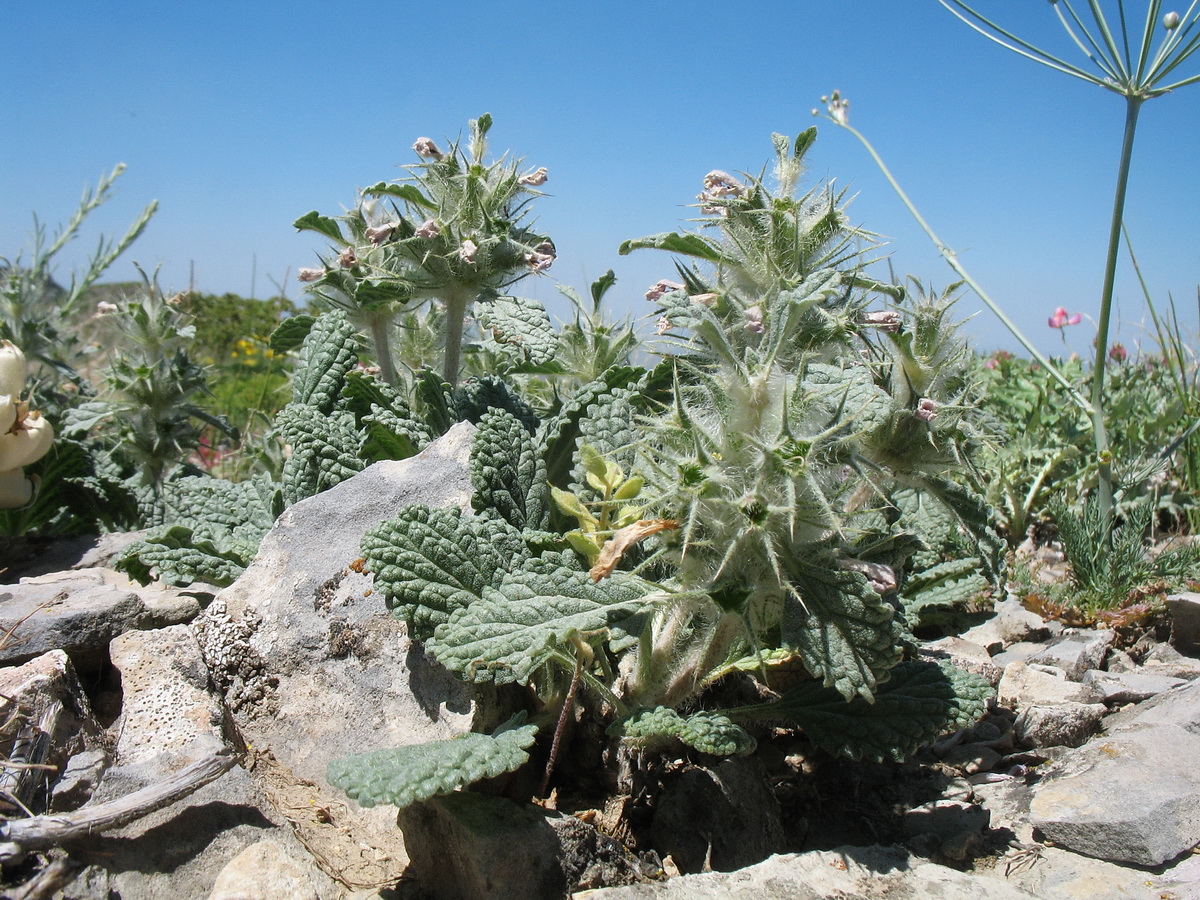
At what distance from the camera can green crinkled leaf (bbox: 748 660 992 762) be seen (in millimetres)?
2059

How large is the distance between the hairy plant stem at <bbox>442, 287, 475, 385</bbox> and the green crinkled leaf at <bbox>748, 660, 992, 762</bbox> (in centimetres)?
164

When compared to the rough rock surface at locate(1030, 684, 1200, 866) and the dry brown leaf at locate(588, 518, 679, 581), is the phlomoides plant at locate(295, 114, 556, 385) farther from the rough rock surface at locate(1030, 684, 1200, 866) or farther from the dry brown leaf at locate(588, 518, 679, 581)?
the rough rock surface at locate(1030, 684, 1200, 866)

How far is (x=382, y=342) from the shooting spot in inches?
137

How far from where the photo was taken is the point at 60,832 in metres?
1.64

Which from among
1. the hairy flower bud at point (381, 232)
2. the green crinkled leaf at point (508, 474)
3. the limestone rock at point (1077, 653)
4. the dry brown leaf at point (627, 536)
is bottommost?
the limestone rock at point (1077, 653)

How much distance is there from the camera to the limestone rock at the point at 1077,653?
2949mm

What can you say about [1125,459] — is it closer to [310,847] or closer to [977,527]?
[977,527]

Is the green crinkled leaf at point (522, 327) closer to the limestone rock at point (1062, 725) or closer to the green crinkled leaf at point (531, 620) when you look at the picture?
the green crinkled leaf at point (531, 620)

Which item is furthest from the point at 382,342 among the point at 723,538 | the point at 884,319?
the point at 723,538

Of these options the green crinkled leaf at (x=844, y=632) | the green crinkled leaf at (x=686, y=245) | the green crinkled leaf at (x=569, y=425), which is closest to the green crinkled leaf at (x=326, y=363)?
the green crinkled leaf at (x=569, y=425)

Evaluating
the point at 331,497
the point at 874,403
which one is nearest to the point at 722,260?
the point at 874,403

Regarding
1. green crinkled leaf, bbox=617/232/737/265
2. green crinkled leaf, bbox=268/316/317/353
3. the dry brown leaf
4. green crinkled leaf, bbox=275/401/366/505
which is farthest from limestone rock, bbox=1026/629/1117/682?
green crinkled leaf, bbox=268/316/317/353

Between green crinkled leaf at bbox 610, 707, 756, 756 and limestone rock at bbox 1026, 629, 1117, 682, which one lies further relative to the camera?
limestone rock at bbox 1026, 629, 1117, 682

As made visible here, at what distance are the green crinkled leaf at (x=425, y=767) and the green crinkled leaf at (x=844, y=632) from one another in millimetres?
605
